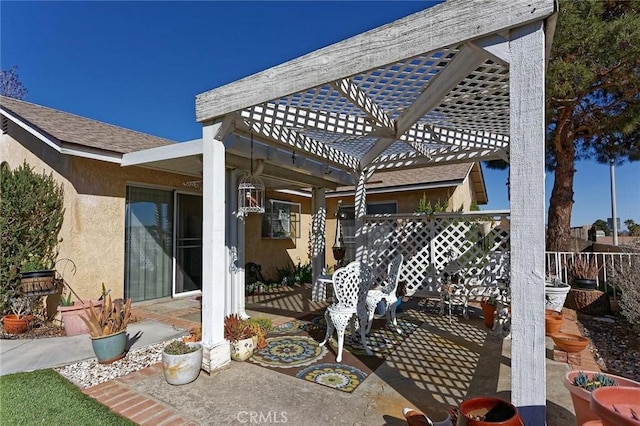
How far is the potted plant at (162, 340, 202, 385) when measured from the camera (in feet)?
10.6

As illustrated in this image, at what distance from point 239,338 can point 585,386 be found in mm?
3263

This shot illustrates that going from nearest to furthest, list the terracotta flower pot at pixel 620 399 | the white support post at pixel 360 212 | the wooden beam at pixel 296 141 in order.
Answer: the terracotta flower pot at pixel 620 399 < the wooden beam at pixel 296 141 < the white support post at pixel 360 212

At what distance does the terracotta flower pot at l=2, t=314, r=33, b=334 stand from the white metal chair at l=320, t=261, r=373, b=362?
14.8ft

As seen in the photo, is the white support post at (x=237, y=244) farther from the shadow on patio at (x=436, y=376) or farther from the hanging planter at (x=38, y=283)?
the hanging planter at (x=38, y=283)

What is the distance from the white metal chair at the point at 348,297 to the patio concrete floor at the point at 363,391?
603mm

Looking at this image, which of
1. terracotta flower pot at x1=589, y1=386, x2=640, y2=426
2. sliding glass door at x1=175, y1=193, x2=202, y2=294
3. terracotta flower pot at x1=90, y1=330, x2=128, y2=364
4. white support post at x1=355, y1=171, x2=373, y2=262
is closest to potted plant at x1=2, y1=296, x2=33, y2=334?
terracotta flower pot at x1=90, y1=330, x2=128, y2=364

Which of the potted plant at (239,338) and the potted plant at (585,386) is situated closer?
the potted plant at (585,386)

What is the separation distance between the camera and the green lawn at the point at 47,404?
2.65 meters

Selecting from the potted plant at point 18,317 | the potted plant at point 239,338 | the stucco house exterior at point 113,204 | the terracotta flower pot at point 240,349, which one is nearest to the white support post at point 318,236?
the stucco house exterior at point 113,204

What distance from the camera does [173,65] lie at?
10.0m

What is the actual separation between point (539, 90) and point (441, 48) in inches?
28.6

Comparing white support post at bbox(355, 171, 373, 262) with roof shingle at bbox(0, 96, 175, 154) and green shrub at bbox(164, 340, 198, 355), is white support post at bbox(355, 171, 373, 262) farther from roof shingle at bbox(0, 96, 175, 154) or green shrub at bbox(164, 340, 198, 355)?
roof shingle at bbox(0, 96, 175, 154)

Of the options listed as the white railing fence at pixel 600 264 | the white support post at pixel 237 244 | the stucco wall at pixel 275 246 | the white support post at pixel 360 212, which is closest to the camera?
the white support post at pixel 237 244

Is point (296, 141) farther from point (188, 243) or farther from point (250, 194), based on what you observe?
point (188, 243)
